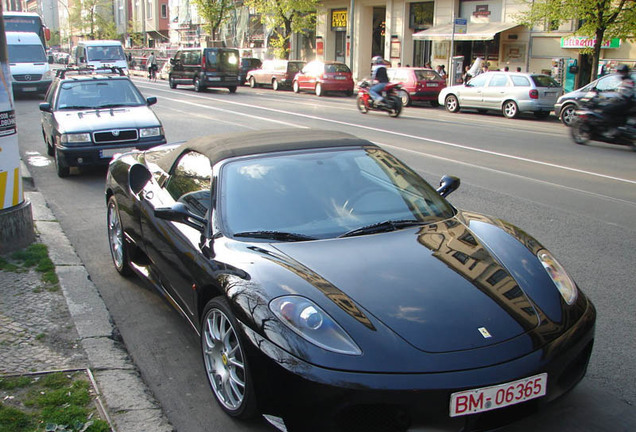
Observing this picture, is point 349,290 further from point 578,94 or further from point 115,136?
point 578,94

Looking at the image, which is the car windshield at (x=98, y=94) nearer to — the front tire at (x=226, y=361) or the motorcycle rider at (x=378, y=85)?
the front tire at (x=226, y=361)

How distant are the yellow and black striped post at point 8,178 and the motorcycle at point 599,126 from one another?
1230cm

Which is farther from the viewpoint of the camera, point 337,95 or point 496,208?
point 337,95

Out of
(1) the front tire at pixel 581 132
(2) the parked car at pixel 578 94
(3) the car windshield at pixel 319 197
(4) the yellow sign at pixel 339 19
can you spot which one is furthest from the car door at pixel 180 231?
(4) the yellow sign at pixel 339 19

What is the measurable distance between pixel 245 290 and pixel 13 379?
1556mm

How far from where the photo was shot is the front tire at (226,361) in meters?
3.21

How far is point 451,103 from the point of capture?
24.0 meters

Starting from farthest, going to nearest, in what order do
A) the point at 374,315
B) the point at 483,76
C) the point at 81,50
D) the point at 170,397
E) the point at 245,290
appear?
the point at 81,50 → the point at 483,76 → the point at 170,397 → the point at 245,290 → the point at 374,315

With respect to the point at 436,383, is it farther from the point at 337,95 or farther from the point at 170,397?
the point at 337,95

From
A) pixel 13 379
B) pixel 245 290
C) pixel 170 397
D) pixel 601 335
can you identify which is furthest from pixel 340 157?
pixel 13 379

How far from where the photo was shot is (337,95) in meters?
33.0

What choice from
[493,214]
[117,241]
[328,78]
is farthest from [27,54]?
[493,214]

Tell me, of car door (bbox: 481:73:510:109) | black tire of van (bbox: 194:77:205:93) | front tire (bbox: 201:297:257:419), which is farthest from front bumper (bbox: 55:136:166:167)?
black tire of van (bbox: 194:77:205:93)

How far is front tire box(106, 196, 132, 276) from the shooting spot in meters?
5.67
